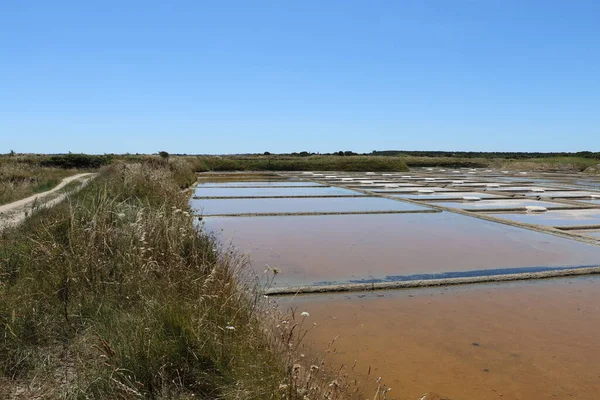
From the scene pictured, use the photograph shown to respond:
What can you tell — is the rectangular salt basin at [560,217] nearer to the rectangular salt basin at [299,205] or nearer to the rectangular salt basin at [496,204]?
the rectangular salt basin at [496,204]

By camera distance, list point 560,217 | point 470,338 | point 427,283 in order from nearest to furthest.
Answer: point 470,338, point 427,283, point 560,217

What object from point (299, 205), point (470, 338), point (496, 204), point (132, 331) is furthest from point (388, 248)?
point (496, 204)

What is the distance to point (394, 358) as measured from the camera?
3.12 meters

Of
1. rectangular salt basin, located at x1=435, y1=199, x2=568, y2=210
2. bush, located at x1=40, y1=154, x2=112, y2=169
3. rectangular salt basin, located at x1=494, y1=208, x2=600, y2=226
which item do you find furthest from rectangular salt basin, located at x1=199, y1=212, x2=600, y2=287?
bush, located at x1=40, y1=154, x2=112, y2=169

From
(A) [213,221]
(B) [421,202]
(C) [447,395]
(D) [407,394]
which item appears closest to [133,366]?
(D) [407,394]

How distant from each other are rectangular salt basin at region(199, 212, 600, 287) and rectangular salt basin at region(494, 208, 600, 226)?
3.36 ft

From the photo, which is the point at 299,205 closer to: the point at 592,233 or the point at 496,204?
the point at 496,204

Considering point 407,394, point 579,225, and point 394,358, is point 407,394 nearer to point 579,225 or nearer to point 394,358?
point 394,358

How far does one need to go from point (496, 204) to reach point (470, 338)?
982 centimetres

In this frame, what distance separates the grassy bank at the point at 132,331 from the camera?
6.83 feet

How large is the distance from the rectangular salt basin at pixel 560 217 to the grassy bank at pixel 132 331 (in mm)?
7348

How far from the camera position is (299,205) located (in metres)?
12.6

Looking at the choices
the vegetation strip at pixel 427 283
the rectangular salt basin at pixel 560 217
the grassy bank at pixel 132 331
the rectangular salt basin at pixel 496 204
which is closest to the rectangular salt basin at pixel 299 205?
the rectangular salt basin at pixel 496 204

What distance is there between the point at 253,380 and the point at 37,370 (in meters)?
1.10
